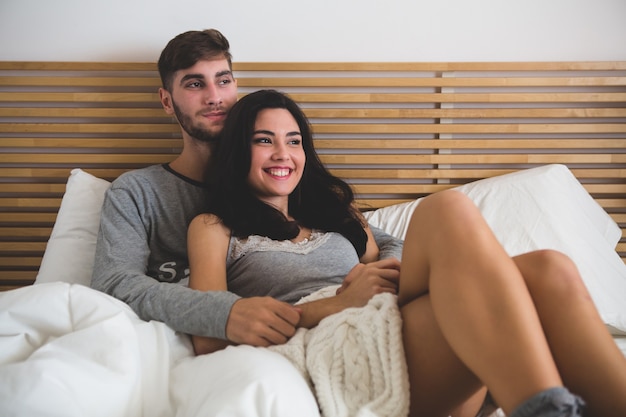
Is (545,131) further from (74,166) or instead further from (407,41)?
(74,166)

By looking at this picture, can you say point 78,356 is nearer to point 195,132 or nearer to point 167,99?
point 195,132

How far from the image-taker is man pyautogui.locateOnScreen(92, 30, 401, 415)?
1.11m

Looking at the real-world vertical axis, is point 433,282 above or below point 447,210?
below

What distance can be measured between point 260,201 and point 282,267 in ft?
0.73

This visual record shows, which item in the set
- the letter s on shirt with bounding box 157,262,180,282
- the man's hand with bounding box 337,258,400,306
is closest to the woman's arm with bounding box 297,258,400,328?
the man's hand with bounding box 337,258,400,306

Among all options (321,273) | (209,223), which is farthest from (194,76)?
(321,273)

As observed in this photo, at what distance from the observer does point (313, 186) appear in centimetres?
157

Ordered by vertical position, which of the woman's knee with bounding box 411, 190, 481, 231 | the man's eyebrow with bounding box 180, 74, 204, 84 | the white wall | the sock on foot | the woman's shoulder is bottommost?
the sock on foot

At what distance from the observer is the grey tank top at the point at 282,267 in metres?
1.25

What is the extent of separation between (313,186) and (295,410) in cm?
88

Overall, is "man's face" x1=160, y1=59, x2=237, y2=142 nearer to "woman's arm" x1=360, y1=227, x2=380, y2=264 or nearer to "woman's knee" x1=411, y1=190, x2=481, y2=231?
"woman's arm" x1=360, y1=227, x2=380, y2=264

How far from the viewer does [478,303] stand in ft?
2.52

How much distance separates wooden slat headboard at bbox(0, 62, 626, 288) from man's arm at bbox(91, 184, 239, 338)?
1.57 ft

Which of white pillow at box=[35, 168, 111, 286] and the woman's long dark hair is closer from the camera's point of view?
the woman's long dark hair
